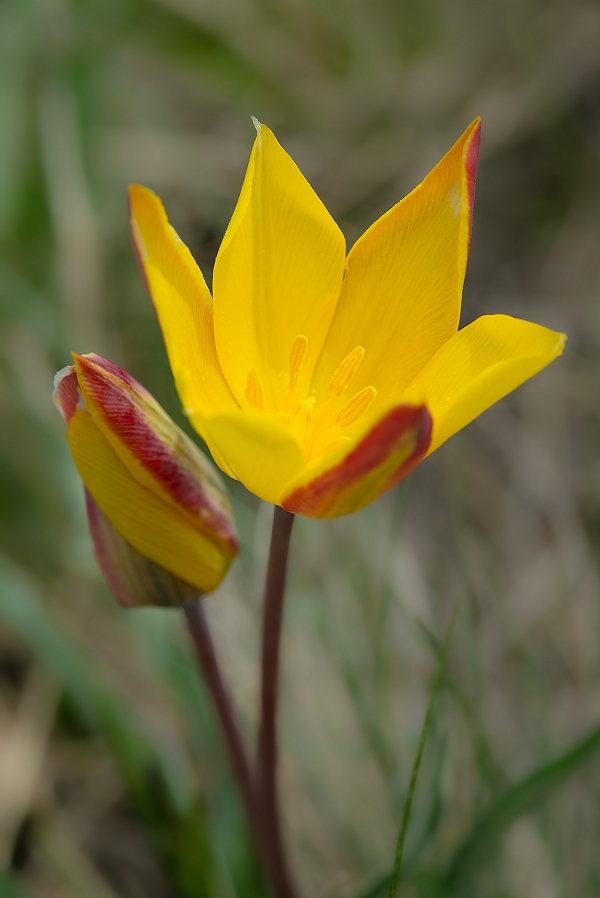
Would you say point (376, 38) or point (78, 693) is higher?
point (376, 38)

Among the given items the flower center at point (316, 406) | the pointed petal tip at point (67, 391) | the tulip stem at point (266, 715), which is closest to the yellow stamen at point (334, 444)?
the flower center at point (316, 406)

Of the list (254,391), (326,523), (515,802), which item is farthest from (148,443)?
(326,523)

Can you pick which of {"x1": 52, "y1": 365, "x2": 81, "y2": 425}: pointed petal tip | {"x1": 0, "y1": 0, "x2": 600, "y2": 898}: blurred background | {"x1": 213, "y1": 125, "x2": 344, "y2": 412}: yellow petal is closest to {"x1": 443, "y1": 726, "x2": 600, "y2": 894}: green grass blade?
{"x1": 0, "y1": 0, "x2": 600, "y2": 898}: blurred background

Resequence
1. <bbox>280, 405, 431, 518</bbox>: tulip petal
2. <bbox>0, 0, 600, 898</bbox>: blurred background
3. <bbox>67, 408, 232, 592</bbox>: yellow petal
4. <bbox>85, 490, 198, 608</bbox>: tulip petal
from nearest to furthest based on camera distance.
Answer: <bbox>280, 405, 431, 518</bbox>: tulip petal < <bbox>67, 408, 232, 592</bbox>: yellow petal < <bbox>85, 490, 198, 608</bbox>: tulip petal < <bbox>0, 0, 600, 898</bbox>: blurred background

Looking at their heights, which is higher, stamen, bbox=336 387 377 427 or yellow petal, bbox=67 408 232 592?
stamen, bbox=336 387 377 427

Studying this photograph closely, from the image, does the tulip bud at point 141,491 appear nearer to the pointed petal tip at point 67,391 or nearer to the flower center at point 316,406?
the pointed petal tip at point 67,391

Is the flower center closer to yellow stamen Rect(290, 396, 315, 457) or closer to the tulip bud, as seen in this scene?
yellow stamen Rect(290, 396, 315, 457)

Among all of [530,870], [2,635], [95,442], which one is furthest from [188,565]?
[2,635]

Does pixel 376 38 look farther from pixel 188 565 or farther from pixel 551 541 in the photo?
pixel 188 565
